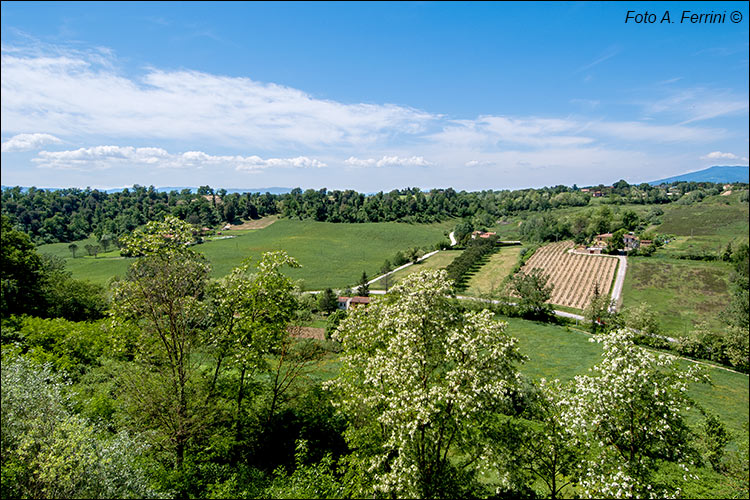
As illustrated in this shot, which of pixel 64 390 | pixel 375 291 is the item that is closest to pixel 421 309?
pixel 64 390

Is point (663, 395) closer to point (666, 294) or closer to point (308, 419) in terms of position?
point (308, 419)

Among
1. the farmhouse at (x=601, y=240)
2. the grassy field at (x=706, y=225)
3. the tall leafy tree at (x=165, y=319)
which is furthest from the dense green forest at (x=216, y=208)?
the tall leafy tree at (x=165, y=319)

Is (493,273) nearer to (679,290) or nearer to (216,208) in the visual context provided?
(679,290)

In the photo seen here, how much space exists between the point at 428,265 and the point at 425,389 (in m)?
80.7

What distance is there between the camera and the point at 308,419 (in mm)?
16625

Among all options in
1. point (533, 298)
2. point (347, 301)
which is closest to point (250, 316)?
point (347, 301)

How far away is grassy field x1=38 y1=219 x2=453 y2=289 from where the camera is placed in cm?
8712

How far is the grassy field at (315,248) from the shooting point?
3430 inches

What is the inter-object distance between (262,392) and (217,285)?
5.37 m

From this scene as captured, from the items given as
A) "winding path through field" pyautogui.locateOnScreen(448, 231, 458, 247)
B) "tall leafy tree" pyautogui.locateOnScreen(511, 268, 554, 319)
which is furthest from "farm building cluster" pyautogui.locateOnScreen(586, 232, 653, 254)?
"tall leafy tree" pyautogui.locateOnScreen(511, 268, 554, 319)

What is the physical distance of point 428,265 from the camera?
300ft

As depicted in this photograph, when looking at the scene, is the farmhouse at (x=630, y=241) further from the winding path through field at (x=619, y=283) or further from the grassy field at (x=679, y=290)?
the grassy field at (x=679, y=290)

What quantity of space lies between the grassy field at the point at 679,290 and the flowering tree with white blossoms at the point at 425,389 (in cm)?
5854

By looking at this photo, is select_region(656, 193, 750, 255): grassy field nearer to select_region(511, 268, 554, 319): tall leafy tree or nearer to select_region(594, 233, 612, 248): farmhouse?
select_region(594, 233, 612, 248): farmhouse
